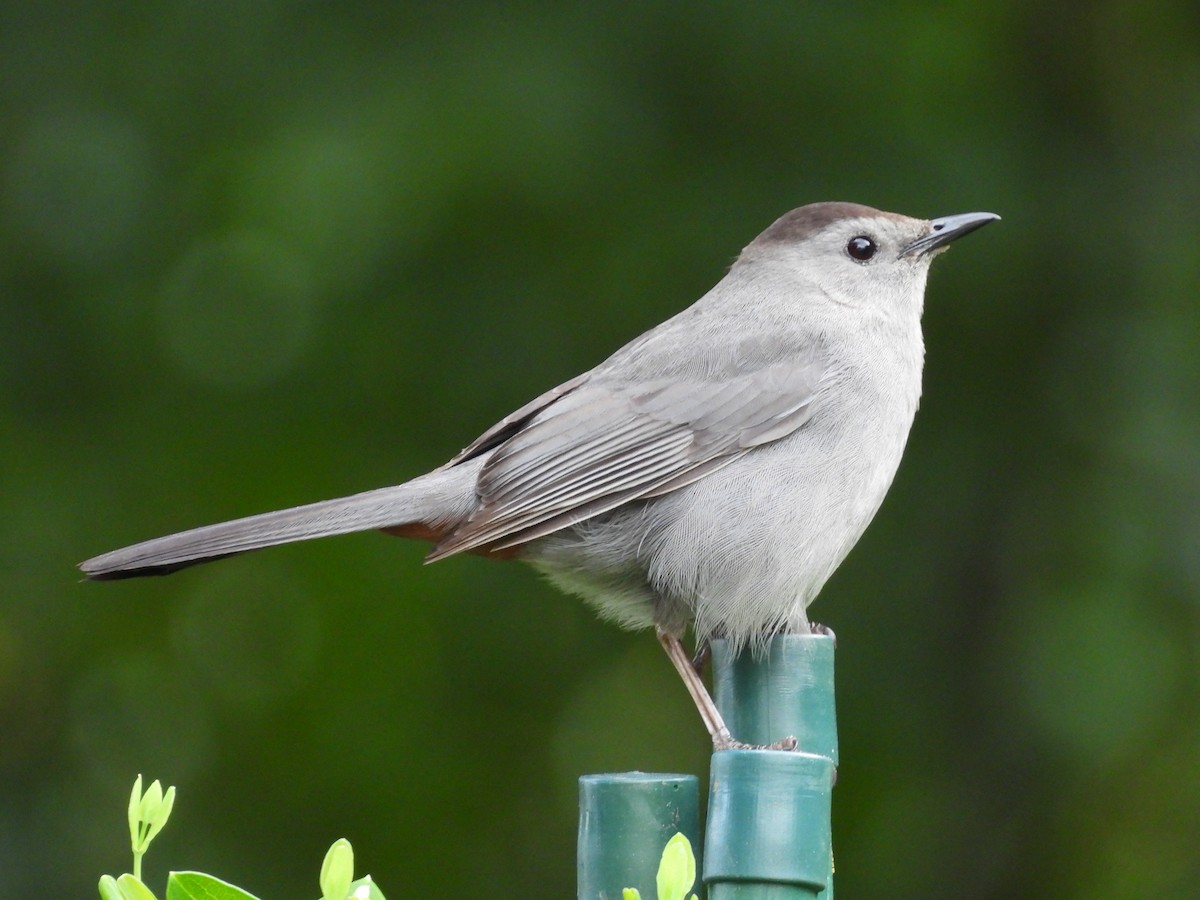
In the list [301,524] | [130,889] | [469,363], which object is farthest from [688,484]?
[469,363]

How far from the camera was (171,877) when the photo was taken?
1.89 m

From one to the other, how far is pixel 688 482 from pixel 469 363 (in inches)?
86.0

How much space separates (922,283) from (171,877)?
3025 mm

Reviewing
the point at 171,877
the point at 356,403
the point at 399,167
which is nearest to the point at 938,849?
the point at 356,403

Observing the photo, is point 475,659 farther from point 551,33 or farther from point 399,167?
point 551,33

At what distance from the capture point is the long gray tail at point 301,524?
321cm

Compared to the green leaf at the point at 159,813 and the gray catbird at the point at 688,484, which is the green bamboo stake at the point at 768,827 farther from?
the green leaf at the point at 159,813

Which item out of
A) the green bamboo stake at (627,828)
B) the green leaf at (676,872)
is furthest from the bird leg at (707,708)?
the green leaf at (676,872)

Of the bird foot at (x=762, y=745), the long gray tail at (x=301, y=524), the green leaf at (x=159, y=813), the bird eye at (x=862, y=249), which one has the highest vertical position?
the bird eye at (x=862, y=249)

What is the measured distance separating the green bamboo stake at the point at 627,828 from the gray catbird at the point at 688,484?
0.61 meters

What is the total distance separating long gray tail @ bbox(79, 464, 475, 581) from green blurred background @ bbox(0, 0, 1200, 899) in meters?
2.00

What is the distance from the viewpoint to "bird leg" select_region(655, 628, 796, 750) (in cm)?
283

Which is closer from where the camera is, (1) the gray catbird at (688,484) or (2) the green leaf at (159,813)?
(2) the green leaf at (159,813)

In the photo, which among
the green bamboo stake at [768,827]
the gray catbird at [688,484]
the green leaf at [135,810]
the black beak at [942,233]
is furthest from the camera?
the black beak at [942,233]
